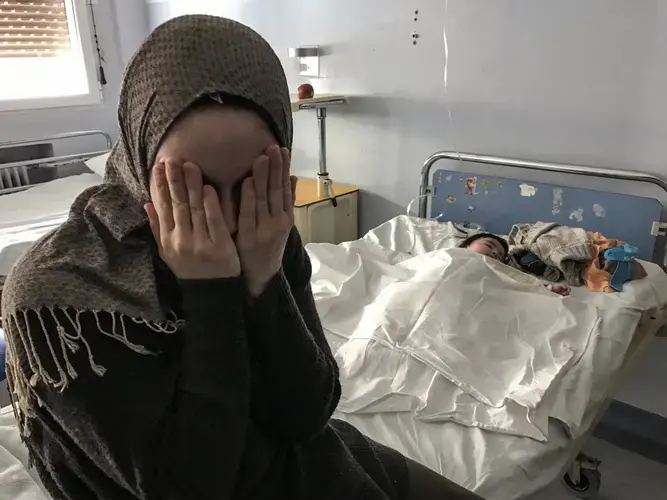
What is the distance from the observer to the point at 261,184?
654 millimetres

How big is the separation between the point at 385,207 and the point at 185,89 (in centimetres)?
212

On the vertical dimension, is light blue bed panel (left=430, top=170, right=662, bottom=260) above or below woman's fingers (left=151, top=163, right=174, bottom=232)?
below

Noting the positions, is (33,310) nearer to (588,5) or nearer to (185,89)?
(185,89)

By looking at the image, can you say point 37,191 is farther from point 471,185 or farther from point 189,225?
point 189,225

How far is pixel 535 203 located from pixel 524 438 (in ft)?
3.89

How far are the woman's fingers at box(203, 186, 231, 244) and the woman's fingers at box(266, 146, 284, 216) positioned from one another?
6cm

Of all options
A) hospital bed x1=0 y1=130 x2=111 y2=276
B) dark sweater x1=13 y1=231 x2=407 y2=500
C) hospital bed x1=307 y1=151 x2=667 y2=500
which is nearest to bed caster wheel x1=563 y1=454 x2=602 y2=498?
hospital bed x1=307 y1=151 x2=667 y2=500

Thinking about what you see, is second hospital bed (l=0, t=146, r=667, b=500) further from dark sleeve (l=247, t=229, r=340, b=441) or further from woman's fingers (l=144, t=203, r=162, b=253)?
woman's fingers (l=144, t=203, r=162, b=253)

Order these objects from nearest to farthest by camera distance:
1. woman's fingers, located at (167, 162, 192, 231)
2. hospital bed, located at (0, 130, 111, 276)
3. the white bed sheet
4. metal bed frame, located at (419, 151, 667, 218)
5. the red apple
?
woman's fingers, located at (167, 162, 192, 231)
metal bed frame, located at (419, 151, 667, 218)
the white bed sheet
hospital bed, located at (0, 130, 111, 276)
the red apple

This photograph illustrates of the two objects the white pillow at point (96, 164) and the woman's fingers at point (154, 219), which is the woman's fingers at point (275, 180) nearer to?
the woman's fingers at point (154, 219)

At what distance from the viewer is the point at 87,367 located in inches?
24.5

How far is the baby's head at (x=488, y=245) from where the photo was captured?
1947mm

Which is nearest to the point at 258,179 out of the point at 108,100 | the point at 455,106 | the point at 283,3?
the point at 455,106

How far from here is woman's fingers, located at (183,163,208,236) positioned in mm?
613
